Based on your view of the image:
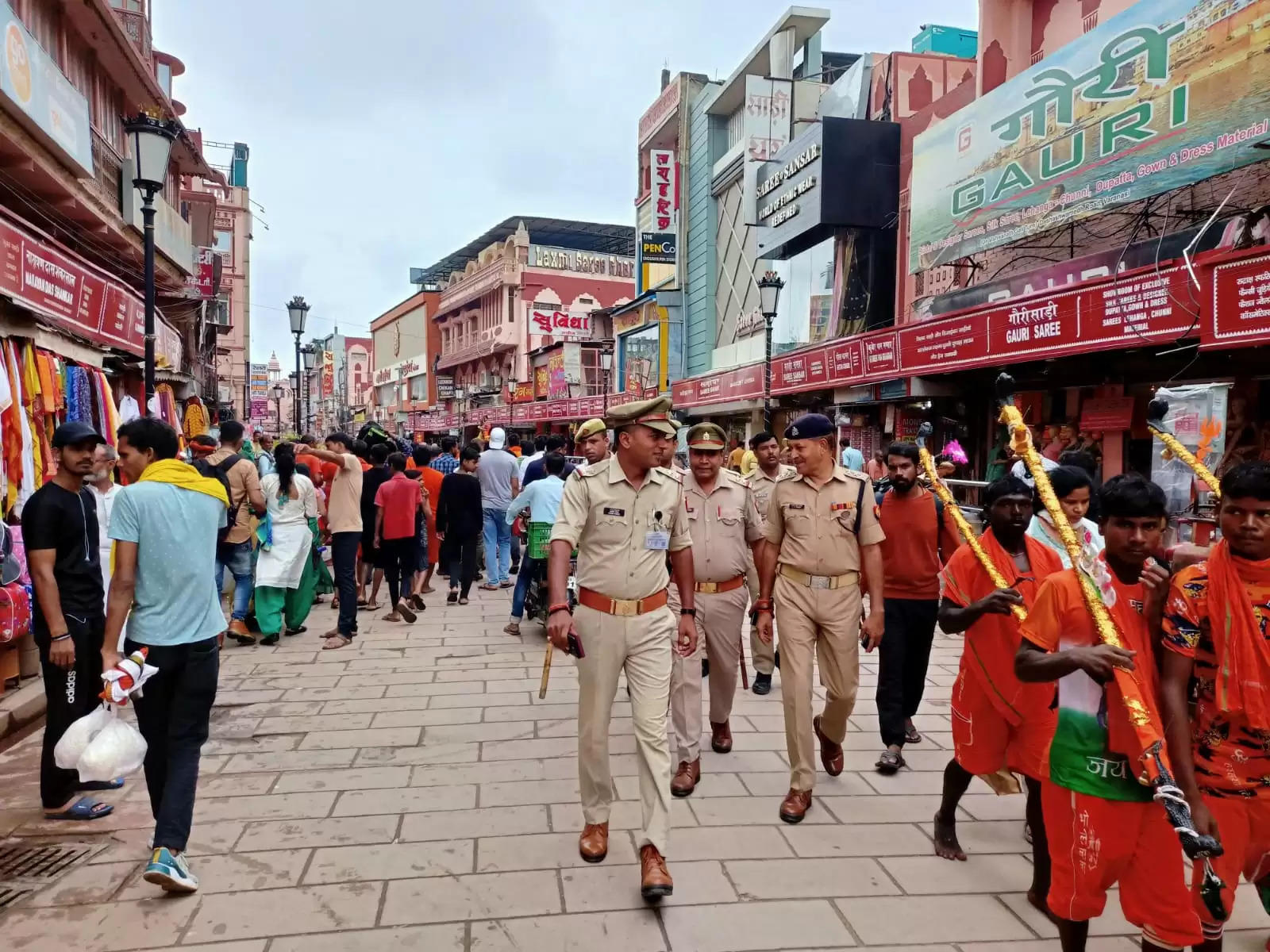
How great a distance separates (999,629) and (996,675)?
187 mm

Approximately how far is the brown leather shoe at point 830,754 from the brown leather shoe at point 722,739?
1.88ft

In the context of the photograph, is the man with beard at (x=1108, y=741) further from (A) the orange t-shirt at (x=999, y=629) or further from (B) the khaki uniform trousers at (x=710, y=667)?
(B) the khaki uniform trousers at (x=710, y=667)

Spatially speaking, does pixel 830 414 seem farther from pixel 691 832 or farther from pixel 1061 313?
pixel 691 832

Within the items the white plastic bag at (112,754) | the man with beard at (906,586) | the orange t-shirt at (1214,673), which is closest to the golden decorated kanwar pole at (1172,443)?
the orange t-shirt at (1214,673)

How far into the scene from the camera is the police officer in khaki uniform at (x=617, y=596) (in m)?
3.48

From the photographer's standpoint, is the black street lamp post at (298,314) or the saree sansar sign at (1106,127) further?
the black street lamp post at (298,314)

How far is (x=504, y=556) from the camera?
10766 millimetres

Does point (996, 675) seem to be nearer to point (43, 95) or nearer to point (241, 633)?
Result: point (241, 633)

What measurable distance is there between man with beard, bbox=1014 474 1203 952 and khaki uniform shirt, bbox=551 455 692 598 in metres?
1.56

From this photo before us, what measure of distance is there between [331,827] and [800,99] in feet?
79.3

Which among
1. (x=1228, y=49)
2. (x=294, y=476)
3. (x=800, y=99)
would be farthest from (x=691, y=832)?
(x=800, y=99)

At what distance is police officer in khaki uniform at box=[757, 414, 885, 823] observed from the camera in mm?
4105

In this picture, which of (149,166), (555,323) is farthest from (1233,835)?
(555,323)

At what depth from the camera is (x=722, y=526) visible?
15.3 feet
